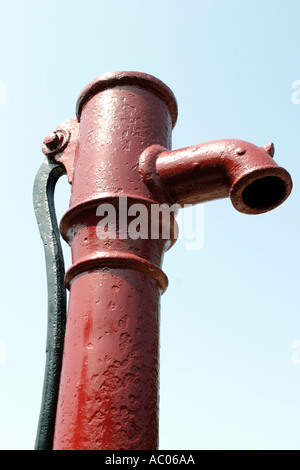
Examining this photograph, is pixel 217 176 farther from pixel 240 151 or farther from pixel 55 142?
pixel 55 142

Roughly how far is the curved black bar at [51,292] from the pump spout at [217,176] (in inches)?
20.1

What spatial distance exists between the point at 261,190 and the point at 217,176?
0.55ft

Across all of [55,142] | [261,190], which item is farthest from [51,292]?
[261,190]

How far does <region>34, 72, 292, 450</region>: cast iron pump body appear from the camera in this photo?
143 cm

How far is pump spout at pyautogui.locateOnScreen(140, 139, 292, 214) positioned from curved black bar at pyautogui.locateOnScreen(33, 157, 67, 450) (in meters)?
0.51

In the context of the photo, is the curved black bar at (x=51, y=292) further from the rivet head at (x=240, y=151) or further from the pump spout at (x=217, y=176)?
the rivet head at (x=240, y=151)

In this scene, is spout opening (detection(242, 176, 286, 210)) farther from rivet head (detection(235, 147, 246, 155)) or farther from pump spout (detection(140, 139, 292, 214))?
rivet head (detection(235, 147, 246, 155))

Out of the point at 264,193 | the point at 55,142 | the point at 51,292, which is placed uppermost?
the point at 55,142

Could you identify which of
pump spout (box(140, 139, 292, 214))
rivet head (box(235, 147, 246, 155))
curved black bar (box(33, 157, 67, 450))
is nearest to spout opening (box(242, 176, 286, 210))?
pump spout (box(140, 139, 292, 214))

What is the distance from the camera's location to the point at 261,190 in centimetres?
176
